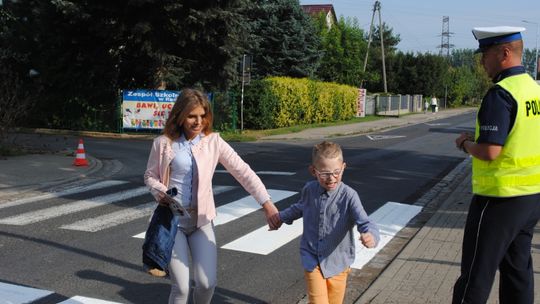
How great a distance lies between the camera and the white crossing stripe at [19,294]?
4590 mm

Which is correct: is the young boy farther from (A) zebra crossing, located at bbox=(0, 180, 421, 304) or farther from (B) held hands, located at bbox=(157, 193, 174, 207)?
(A) zebra crossing, located at bbox=(0, 180, 421, 304)

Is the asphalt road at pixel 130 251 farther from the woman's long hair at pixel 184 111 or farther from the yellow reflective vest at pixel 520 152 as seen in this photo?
the yellow reflective vest at pixel 520 152

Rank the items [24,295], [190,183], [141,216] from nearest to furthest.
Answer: [190,183] → [24,295] → [141,216]

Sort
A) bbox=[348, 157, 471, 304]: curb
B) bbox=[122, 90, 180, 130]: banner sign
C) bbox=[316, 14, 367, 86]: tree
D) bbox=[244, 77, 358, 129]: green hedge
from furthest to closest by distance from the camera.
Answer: bbox=[316, 14, 367, 86]: tree < bbox=[244, 77, 358, 129]: green hedge < bbox=[122, 90, 180, 130]: banner sign < bbox=[348, 157, 471, 304]: curb

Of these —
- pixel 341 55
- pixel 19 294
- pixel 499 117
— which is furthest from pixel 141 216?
pixel 341 55

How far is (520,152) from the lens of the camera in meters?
3.14

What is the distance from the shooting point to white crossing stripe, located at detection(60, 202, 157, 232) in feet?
23.9

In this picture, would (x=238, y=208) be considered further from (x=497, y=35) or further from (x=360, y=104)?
A: (x=360, y=104)

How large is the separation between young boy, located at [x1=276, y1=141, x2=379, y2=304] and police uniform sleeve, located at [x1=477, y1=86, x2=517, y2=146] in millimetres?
831

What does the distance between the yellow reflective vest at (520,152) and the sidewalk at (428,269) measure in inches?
64.4

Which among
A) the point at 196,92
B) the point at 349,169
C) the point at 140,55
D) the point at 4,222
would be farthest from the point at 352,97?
the point at 196,92

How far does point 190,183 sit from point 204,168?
0.13 meters

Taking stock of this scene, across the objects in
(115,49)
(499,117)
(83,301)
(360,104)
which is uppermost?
(115,49)

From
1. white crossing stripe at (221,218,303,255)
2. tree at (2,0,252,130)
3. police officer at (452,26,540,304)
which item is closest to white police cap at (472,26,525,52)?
police officer at (452,26,540,304)
